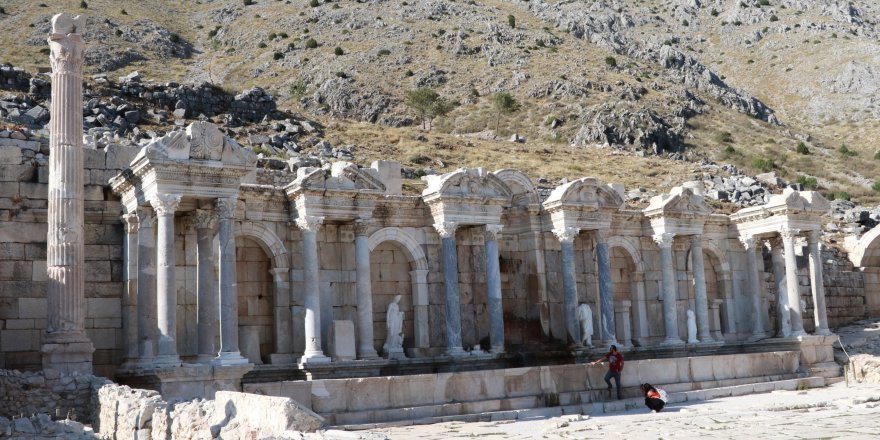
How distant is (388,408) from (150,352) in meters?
4.80

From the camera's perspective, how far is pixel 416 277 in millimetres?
23516

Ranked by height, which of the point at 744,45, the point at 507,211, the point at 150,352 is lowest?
the point at 150,352

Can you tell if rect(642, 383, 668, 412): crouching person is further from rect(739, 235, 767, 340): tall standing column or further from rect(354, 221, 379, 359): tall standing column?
rect(739, 235, 767, 340): tall standing column

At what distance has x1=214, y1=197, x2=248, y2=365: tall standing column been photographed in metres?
18.2

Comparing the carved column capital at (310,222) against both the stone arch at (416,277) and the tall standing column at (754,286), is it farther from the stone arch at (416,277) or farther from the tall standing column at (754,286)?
the tall standing column at (754,286)

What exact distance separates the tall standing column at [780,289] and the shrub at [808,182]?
76.7 ft

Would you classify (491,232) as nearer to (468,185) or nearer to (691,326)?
(468,185)

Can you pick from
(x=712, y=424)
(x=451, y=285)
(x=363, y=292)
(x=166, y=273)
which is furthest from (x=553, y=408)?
(x=166, y=273)

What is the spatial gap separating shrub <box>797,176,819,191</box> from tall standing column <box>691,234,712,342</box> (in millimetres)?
25613

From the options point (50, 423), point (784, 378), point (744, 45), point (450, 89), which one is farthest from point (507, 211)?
point (744, 45)

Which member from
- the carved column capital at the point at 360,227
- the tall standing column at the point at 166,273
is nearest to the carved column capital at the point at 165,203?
the tall standing column at the point at 166,273

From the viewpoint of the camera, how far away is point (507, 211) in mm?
25359

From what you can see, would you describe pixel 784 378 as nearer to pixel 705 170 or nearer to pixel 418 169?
pixel 418 169

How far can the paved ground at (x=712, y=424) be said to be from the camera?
14.3 m
